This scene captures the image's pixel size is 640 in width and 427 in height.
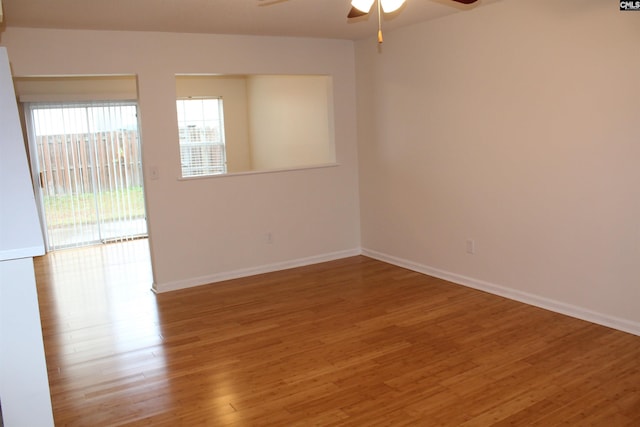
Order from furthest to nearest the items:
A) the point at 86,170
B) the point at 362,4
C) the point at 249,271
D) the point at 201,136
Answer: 1. the point at 201,136
2. the point at 86,170
3. the point at 249,271
4. the point at 362,4

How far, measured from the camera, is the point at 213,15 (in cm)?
413

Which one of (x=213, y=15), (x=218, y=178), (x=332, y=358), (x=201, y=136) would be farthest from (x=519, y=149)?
(x=201, y=136)

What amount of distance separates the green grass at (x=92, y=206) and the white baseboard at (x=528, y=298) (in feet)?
13.1

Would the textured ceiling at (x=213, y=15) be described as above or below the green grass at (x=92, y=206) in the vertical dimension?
above

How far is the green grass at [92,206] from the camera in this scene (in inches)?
285

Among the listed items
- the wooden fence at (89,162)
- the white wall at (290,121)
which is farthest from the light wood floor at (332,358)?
the wooden fence at (89,162)

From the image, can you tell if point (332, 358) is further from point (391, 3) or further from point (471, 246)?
point (391, 3)

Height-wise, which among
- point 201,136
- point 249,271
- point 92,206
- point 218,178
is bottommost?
point 249,271

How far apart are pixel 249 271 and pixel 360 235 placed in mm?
Answer: 1428

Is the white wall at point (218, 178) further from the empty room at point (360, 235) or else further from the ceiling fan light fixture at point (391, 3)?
the ceiling fan light fixture at point (391, 3)

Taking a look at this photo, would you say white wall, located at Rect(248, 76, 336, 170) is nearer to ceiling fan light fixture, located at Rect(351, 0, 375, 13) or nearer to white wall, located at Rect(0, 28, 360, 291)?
white wall, located at Rect(0, 28, 360, 291)

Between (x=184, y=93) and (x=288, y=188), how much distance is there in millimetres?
3183

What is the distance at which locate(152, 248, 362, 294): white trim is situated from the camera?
200 inches
